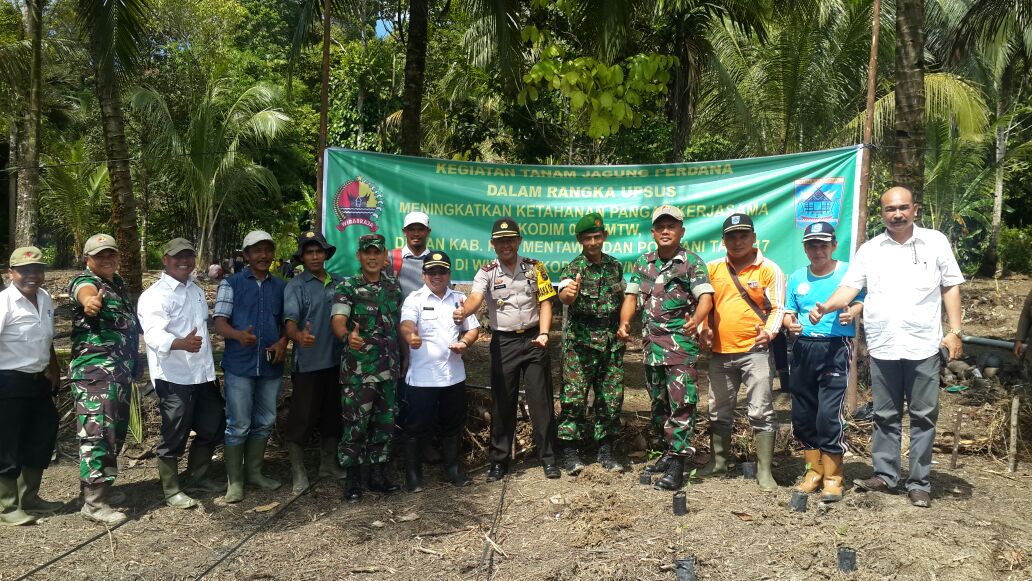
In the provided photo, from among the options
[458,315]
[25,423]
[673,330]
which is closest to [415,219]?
[458,315]

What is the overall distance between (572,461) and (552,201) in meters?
2.24

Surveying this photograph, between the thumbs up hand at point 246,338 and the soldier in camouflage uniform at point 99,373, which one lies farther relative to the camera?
the thumbs up hand at point 246,338

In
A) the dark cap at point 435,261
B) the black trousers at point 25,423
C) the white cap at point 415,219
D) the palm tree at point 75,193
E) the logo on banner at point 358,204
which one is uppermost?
the palm tree at point 75,193

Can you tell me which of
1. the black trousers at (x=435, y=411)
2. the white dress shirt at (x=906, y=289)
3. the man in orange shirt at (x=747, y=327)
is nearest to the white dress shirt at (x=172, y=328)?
the black trousers at (x=435, y=411)

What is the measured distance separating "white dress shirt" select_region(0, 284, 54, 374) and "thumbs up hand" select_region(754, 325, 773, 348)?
4530 mm

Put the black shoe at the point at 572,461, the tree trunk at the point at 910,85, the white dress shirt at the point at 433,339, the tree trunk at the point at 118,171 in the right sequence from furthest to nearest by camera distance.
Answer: the tree trunk at the point at 118,171 < the tree trunk at the point at 910,85 < the black shoe at the point at 572,461 < the white dress shirt at the point at 433,339

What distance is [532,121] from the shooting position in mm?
10188

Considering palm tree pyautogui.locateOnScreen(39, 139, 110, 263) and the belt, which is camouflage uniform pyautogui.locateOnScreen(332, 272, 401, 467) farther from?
palm tree pyautogui.locateOnScreen(39, 139, 110, 263)

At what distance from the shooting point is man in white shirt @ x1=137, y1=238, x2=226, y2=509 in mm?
4773

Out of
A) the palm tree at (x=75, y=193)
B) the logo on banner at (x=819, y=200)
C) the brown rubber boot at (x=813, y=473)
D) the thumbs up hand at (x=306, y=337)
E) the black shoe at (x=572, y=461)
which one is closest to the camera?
the brown rubber boot at (x=813, y=473)

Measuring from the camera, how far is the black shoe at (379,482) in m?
5.18

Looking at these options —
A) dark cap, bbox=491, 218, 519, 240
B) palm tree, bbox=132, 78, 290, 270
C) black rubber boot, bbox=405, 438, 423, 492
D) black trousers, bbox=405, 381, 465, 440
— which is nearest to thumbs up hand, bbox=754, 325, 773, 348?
dark cap, bbox=491, 218, 519, 240

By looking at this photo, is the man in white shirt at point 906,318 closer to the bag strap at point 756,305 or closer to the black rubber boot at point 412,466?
the bag strap at point 756,305

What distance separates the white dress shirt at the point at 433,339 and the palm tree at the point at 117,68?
141 inches
